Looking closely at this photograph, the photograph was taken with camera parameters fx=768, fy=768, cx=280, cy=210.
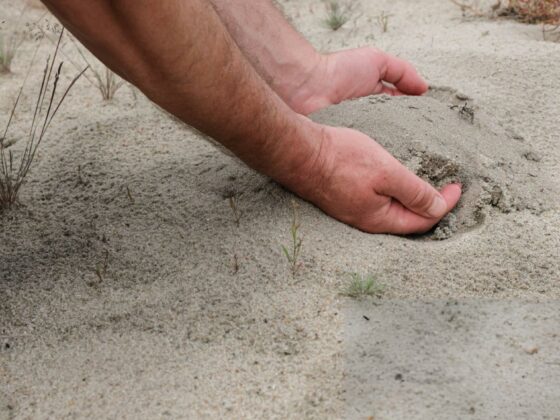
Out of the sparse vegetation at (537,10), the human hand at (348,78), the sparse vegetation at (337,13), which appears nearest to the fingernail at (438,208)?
the human hand at (348,78)

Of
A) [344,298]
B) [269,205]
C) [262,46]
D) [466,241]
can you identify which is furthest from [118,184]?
[466,241]

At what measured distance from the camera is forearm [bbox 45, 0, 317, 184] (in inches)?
68.0

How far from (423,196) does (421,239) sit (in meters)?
0.15

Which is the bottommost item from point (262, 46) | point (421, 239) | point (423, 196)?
point (421, 239)

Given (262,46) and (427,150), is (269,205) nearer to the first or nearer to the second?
(427,150)

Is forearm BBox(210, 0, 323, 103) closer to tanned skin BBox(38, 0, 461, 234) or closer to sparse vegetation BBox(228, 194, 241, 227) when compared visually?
tanned skin BBox(38, 0, 461, 234)

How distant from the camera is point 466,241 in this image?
2248 millimetres

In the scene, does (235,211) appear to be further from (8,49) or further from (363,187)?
(8,49)

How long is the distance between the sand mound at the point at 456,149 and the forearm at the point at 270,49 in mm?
241

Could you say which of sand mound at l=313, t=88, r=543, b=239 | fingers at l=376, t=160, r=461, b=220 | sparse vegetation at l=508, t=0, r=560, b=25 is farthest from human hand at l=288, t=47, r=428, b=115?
sparse vegetation at l=508, t=0, r=560, b=25

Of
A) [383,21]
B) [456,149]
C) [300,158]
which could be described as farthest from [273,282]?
[383,21]

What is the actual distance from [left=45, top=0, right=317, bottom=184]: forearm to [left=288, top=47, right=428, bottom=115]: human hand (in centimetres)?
72

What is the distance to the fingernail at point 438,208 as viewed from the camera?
2.36m

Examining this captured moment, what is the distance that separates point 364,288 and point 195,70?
71 cm
